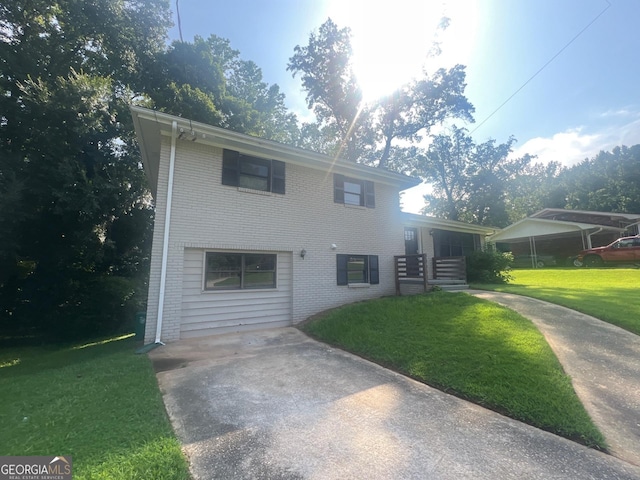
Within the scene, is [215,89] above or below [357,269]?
above

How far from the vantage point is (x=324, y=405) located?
368 centimetres

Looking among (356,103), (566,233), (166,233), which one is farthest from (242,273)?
(566,233)

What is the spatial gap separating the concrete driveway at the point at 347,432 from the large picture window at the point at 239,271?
2.89m

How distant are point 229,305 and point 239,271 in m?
0.95

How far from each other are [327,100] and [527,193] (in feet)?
143

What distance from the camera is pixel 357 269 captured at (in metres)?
10.5

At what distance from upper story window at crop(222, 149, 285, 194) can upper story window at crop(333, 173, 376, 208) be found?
215 centimetres

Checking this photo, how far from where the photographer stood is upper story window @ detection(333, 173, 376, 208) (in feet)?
33.9

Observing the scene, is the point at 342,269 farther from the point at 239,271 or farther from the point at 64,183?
the point at 64,183

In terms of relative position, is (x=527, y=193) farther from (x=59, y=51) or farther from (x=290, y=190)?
(x=59, y=51)

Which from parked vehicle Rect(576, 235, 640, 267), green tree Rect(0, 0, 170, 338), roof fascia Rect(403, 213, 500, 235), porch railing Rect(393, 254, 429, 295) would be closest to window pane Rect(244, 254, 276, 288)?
porch railing Rect(393, 254, 429, 295)

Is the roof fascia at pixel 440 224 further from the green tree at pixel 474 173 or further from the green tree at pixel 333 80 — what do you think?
the green tree at pixel 474 173

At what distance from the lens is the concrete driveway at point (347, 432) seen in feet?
8.10

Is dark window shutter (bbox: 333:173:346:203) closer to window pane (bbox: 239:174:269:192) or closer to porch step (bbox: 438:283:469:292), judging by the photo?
window pane (bbox: 239:174:269:192)
